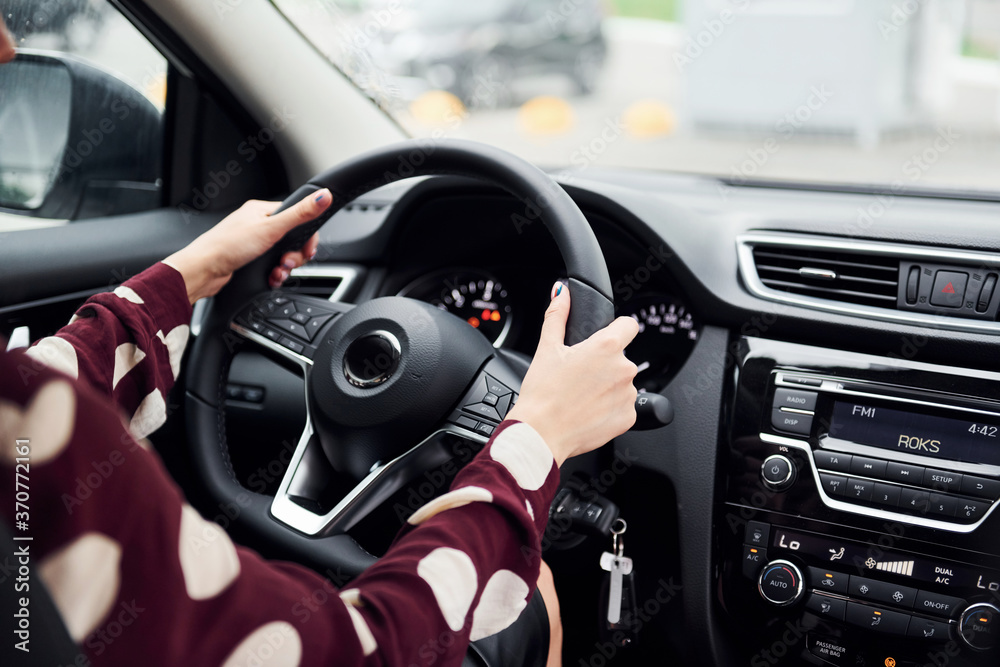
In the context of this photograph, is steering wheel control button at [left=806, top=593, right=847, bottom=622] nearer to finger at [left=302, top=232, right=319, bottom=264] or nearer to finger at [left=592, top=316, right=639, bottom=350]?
finger at [left=592, top=316, right=639, bottom=350]

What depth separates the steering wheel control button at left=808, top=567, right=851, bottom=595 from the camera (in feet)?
4.31

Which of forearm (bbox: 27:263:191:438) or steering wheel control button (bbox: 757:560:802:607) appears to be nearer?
forearm (bbox: 27:263:191:438)

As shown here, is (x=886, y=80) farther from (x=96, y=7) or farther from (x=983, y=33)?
(x=96, y=7)

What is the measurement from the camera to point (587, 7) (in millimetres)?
11227

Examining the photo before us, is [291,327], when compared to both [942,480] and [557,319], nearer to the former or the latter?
[557,319]

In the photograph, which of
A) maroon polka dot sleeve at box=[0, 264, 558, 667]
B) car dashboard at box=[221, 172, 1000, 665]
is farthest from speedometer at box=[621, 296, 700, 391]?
maroon polka dot sleeve at box=[0, 264, 558, 667]

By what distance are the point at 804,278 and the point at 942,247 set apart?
0.69 ft

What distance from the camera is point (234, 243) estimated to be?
1352mm

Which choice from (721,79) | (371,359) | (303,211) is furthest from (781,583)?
(721,79)

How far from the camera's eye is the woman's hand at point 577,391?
2.95 feet

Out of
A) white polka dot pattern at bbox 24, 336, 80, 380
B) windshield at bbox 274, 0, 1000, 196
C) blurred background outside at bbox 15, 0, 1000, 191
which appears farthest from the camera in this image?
windshield at bbox 274, 0, 1000, 196

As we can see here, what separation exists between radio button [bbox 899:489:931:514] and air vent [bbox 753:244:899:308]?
297mm

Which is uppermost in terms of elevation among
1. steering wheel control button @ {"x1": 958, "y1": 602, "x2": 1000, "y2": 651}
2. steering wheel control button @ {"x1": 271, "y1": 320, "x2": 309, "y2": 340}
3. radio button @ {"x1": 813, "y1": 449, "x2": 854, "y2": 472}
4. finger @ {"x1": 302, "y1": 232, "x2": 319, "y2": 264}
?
finger @ {"x1": 302, "y1": 232, "x2": 319, "y2": 264}

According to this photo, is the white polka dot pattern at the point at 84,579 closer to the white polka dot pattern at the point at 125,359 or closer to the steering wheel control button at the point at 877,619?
the white polka dot pattern at the point at 125,359
